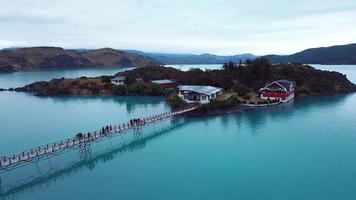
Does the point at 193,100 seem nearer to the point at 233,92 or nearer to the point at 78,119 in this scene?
the point at 233,92

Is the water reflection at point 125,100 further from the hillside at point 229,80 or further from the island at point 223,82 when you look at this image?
the hillside at point 229,80

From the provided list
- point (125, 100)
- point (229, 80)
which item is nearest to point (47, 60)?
point (125, 100)

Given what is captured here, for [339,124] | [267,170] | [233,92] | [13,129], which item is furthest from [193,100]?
[267,170]

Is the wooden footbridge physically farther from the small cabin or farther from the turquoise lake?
the small cabin

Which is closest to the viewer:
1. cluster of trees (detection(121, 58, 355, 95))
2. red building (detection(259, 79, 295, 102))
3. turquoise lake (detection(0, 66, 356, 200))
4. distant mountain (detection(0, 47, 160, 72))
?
turquoise lake (detection(0, 66, 356, 200))

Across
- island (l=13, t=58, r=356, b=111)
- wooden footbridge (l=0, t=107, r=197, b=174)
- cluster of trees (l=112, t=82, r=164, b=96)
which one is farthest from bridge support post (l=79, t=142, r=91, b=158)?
cluster of trees (l=112, t=82, r=164, b=96)
